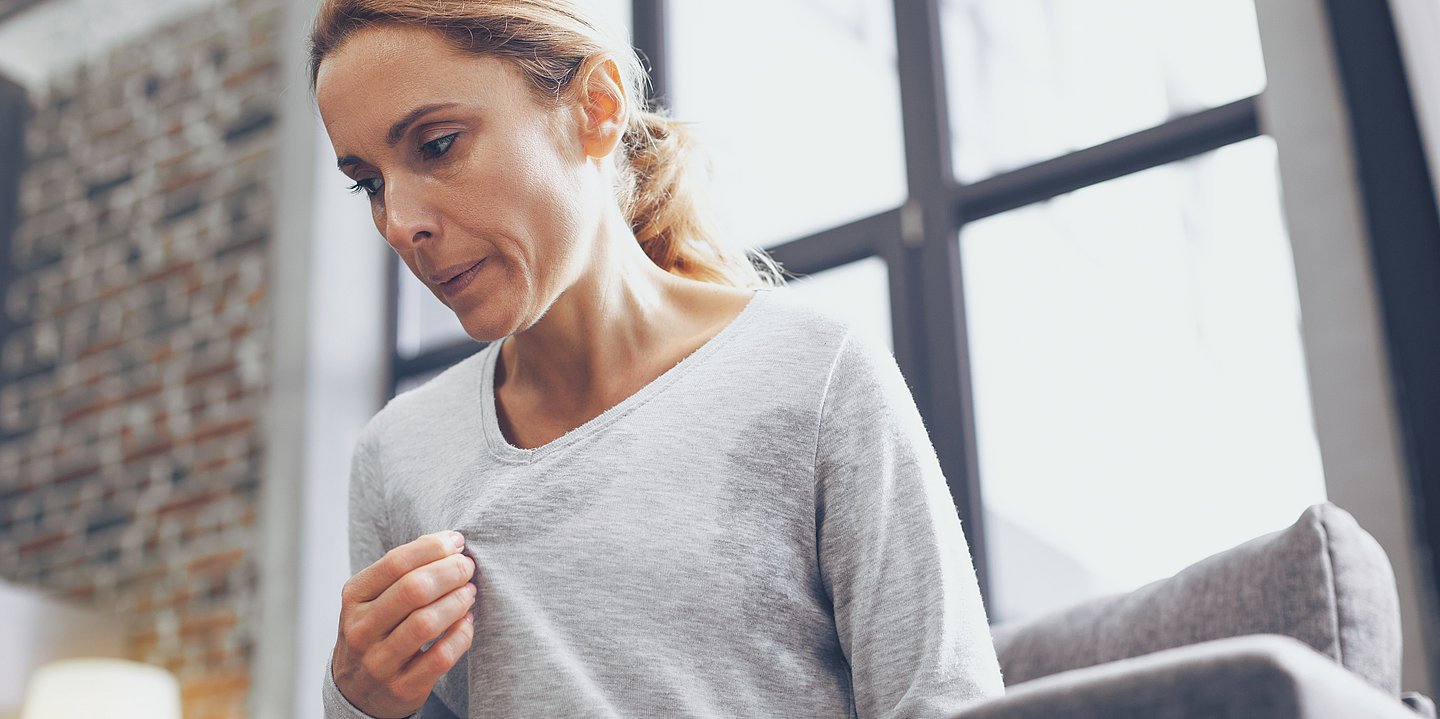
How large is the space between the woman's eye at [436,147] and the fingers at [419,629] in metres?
0.34

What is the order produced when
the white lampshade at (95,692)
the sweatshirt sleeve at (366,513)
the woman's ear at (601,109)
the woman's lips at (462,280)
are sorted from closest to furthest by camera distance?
the woman's lips at (462,280)
the woman's ear at (601,109)
the sweatshirt sleeve at (366,513)
the white lampshade at (95,692)

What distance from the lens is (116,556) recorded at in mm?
3709

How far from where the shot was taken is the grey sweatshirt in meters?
1.01

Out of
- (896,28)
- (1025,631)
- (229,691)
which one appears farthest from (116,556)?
(1025,631)

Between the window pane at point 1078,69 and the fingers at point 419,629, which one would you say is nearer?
the fingers at point 419,629

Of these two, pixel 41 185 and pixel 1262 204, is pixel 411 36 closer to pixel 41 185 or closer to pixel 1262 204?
pixel 1262 204

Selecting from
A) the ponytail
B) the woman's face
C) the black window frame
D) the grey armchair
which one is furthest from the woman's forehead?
the black window frame

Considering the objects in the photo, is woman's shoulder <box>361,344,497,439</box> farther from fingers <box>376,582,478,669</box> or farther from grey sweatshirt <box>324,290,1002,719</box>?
fingers <box>376,582,478,669</box>

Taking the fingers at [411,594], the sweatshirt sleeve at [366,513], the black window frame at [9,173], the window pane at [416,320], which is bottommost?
the fingers at [411,594]

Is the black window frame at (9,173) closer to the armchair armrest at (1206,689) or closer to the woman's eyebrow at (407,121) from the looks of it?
the woman's eyebrow at (407,121)

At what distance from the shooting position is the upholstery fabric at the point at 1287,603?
3.87ft

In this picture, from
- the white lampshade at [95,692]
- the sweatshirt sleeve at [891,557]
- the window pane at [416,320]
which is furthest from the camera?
the window pane at [416,320]

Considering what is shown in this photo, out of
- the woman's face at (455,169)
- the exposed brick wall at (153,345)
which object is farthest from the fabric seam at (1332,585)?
the exposed brick wall at (153,345)

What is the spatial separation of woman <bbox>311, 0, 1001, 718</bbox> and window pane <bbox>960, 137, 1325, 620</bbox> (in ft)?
4.99
